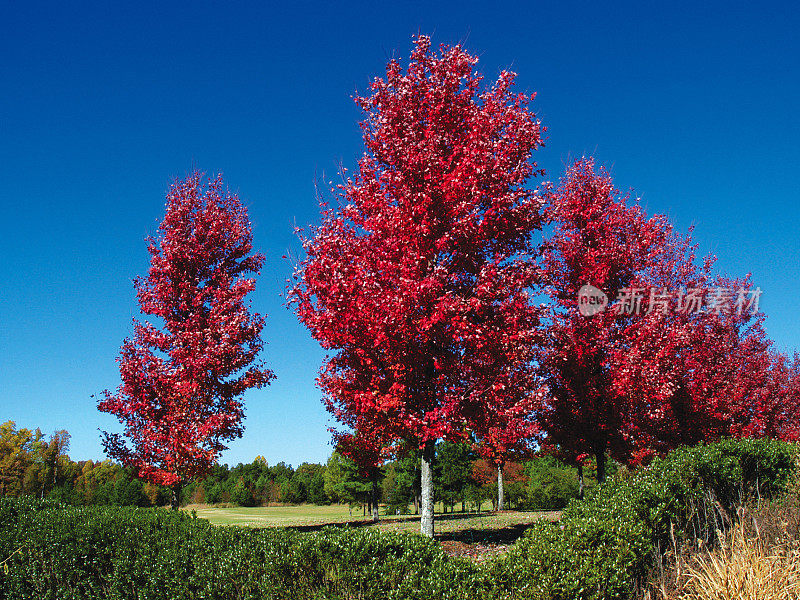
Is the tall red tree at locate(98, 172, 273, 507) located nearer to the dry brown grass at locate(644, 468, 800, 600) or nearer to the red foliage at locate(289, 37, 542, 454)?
the red foliage at locate(289, 37, 542, 454)

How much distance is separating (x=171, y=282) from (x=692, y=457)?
44.2 ft

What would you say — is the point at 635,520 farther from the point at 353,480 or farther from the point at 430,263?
the point at 353,480

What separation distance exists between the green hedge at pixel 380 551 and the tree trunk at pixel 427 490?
355 cm

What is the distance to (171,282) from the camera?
14812mm

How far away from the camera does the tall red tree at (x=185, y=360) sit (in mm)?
13594

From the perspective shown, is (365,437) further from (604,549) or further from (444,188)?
(604,549)

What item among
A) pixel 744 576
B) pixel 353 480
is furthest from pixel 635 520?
pixel 353 480

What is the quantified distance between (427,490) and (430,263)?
4462mm

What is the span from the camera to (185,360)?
13.6 metres

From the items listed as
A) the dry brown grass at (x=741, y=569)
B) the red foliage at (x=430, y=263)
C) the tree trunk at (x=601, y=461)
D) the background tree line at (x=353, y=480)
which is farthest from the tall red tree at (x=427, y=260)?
the background tree line at (x=353, y=480)

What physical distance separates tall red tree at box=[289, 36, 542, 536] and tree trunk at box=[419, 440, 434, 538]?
0.03m

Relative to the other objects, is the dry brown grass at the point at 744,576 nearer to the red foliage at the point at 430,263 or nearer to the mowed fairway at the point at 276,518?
the red foliage at the point at 430,263

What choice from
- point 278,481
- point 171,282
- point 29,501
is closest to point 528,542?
point 29,501

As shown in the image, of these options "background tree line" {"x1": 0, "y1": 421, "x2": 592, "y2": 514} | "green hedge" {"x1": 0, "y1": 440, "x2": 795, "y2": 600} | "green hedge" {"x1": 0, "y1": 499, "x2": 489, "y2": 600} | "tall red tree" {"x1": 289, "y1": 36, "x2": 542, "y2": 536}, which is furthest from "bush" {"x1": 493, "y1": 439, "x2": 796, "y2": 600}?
→ "background tree line" {"x1": 0, "y1": 421, "x2": 592, "y2": 514}
